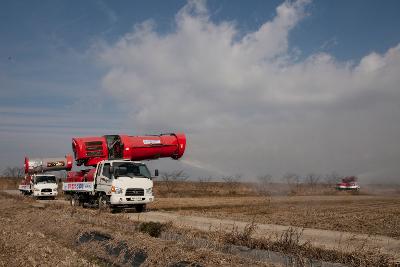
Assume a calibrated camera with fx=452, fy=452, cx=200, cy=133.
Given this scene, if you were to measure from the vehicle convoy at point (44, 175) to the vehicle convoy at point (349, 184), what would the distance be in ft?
127

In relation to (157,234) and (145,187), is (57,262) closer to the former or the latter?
(157,234)

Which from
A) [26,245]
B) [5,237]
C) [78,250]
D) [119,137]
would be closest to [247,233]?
[78,250]

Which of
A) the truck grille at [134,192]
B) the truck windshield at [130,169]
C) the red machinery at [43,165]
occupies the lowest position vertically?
the truck grille at [134,192]

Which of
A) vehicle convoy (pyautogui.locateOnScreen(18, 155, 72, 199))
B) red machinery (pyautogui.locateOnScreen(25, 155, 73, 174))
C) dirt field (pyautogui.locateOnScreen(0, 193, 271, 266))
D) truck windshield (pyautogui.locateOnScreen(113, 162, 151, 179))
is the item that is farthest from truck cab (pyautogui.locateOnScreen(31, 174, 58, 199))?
dirt field (pyautogui.locateOnScreen(0, 193, 271, 266))

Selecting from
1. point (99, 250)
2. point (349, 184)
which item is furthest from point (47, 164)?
point (349, 184)

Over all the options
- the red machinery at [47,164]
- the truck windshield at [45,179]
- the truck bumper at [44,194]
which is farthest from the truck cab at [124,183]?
the truck windshield at [45,179]

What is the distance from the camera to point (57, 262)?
27.7 feet

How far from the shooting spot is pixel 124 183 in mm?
21359

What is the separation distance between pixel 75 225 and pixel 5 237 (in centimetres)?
178

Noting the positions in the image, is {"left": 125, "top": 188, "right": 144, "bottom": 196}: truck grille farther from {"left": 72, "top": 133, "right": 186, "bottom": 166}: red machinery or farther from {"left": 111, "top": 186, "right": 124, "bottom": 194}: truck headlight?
{"left": 72, "top": 133, "right": 186, "bottom": 166}: red machinery

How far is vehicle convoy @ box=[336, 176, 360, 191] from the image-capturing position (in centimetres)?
6103

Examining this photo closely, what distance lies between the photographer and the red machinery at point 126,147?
23.4m

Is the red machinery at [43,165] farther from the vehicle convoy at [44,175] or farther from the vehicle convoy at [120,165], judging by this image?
the vehicle convoy at [120,165]

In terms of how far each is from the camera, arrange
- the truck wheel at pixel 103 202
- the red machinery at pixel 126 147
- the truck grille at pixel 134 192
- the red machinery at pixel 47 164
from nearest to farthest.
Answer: the truck grille at pixel 134 192, the truck wheel at pixel 103 202, the red machinery at pixel 126 147, the red machinery at pixel 47 164
